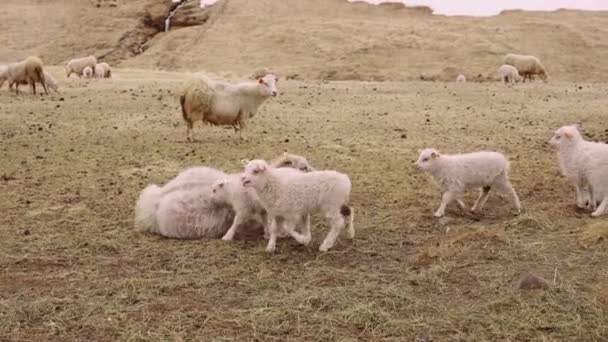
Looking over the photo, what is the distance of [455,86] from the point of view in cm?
2205

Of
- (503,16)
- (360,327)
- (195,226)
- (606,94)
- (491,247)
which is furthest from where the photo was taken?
(503,16)

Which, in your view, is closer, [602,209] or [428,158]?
[602,209]

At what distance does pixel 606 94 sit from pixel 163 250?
1656 centimetres

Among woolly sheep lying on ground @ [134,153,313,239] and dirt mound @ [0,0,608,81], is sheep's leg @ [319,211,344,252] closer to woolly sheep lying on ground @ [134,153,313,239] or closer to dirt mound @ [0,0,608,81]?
woolly sheep lying on ground @ [134,153,313,239]

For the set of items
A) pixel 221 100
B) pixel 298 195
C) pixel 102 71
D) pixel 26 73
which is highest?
pixel 298 195

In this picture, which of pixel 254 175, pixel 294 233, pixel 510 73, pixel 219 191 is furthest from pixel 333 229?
pixel 510 73

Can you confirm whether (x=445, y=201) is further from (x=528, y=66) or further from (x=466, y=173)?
(x=528, y=66)

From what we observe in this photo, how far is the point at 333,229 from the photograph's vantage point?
283 inches

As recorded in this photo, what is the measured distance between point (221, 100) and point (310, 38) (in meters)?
30.6

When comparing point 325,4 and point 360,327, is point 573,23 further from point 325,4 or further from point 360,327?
point 360,327

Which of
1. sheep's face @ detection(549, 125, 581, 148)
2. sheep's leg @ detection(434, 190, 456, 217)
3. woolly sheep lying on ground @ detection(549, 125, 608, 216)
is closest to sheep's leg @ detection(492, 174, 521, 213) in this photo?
sheep's leg @ detection(434, 190, 456, 217)

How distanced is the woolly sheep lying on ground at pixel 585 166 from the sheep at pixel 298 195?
298 cm

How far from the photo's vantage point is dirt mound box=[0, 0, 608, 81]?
126 feet

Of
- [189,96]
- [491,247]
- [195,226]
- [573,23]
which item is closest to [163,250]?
[195,226]
